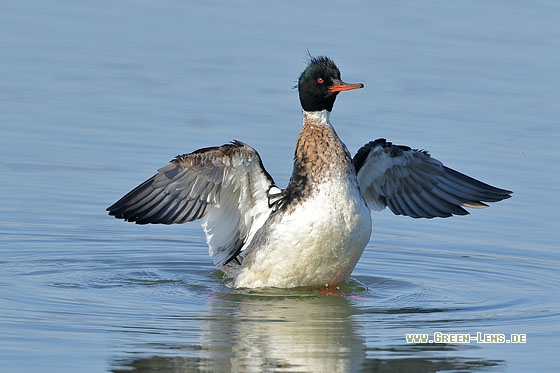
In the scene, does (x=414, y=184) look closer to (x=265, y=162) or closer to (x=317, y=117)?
(x=317, y=117)

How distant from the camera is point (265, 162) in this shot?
1498 centimetres

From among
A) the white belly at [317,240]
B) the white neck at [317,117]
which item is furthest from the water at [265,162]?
the white neck at [317,117]

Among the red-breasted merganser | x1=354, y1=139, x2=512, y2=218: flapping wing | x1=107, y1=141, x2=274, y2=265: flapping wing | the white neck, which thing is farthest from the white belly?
the white neck

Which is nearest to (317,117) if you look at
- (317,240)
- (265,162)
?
→ (317,240)

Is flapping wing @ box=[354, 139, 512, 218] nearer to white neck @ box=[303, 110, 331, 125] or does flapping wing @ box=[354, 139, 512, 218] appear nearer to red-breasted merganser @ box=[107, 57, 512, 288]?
red-breasted merganser @ box=[107, 57, 512, 288]

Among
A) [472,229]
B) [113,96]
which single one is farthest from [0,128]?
[472,229]

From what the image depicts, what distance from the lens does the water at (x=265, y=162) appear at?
9.94m

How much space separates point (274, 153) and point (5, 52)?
509 centimetres

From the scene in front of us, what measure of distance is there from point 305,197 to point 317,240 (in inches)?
15.7

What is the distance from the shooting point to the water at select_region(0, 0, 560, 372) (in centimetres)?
994

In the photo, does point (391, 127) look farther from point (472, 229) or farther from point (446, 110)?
point (472, 229)

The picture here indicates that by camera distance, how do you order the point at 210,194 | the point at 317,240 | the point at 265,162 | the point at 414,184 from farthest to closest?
the point at 265,162
the point at 414,184
the point at 210,194
the point at 317,240

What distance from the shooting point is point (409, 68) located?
60.5 feet

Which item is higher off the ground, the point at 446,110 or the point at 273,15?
the point at 273,15
